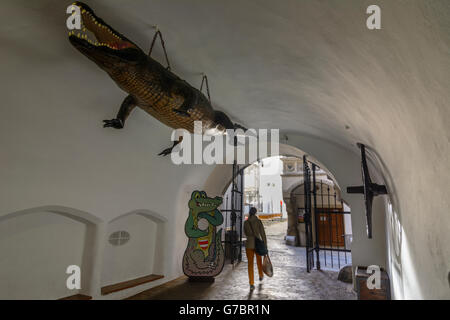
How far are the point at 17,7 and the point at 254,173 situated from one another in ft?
60.1

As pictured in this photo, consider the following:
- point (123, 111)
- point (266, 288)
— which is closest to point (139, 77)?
point (123, 111)

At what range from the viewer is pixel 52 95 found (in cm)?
291

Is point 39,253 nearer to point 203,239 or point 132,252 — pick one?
point 132,252

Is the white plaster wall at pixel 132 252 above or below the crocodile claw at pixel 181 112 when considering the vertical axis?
below

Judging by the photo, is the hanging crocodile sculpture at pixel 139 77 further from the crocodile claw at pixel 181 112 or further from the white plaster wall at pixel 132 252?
the white plaster wall at pixel 132 252

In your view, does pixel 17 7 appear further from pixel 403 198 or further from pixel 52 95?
pixel 403 198

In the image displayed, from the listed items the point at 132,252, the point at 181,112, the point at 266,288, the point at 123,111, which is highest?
the point at 123,111

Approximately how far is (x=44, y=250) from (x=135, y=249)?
1914 millimetres

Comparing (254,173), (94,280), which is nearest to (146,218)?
(94,280)

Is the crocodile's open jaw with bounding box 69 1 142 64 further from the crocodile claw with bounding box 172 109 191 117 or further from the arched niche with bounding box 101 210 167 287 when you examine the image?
the arched niche with bounding box 101 210 167 287

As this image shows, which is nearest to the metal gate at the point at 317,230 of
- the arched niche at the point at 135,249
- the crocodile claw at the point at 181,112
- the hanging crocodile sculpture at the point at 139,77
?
the arched niche at the point at 135,249

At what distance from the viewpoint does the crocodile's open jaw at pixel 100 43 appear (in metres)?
1.88

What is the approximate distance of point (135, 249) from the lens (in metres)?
5.37

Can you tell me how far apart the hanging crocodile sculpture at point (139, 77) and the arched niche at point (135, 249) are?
2687 millimetres
